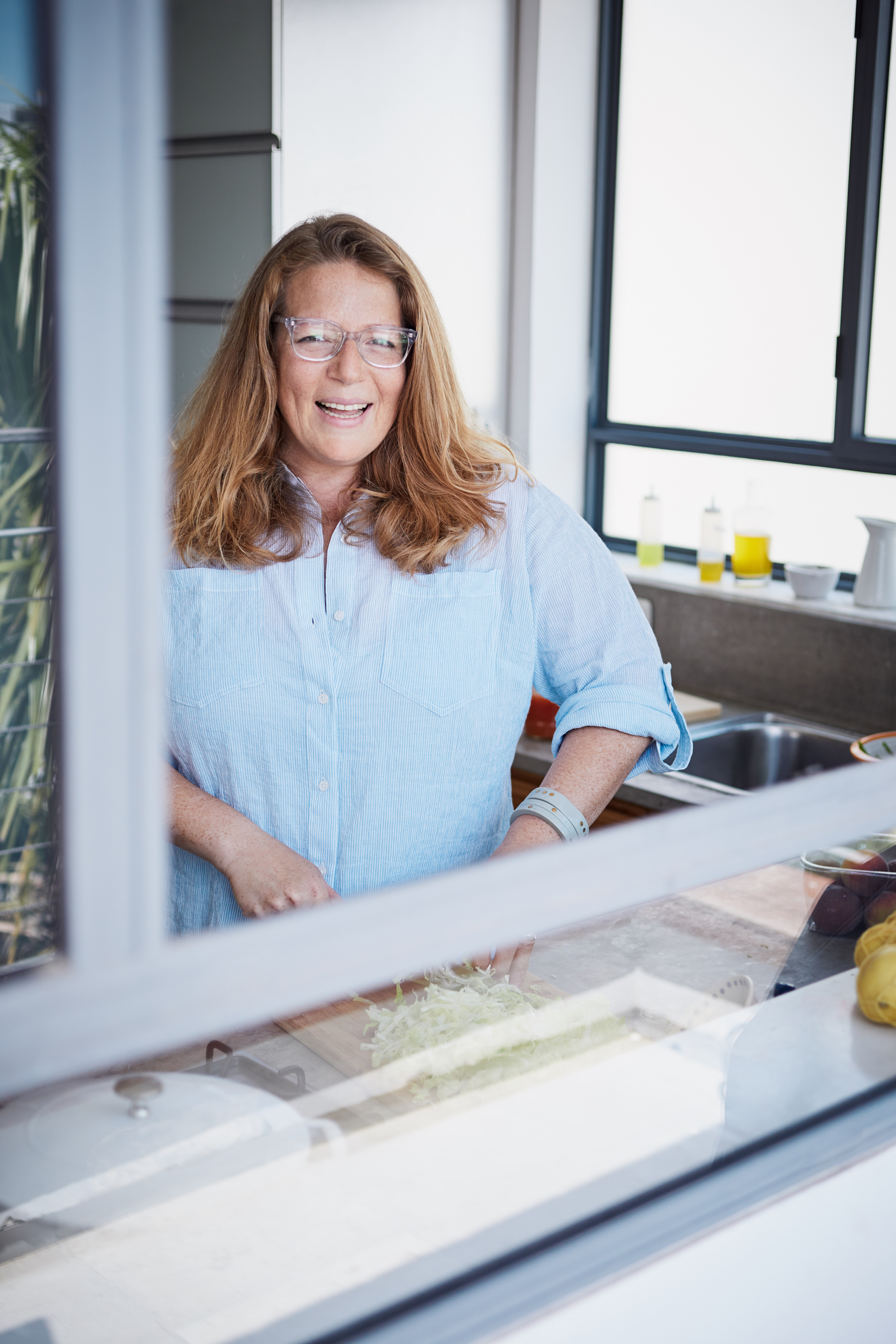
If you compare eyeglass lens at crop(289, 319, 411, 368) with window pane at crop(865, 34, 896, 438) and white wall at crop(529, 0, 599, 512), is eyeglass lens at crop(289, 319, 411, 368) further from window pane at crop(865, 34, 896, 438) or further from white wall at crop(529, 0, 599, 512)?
white wall at crop(529, 0, 599, 512)

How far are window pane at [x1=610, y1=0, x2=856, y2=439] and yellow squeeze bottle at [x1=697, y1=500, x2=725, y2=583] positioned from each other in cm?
25

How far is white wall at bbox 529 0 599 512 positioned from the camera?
3043 mm

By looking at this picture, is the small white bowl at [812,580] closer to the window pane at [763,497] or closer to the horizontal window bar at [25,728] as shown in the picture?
the window pane at [763,497]

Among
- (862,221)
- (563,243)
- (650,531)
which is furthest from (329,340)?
(563,243)

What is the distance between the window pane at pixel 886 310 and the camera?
2617 millimetres

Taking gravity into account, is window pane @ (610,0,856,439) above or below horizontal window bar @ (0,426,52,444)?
above

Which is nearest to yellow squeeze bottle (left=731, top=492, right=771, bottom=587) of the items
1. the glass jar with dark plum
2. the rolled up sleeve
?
the rolled up sleeve

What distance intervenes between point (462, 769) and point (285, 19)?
1.82 metres

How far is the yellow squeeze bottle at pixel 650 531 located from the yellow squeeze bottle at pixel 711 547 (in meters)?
0.13

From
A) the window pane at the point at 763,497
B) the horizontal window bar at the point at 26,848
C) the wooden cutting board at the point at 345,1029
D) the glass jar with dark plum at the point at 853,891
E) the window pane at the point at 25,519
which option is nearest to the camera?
the window pane at the point at 25,519

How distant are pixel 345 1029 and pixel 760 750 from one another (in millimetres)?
2015

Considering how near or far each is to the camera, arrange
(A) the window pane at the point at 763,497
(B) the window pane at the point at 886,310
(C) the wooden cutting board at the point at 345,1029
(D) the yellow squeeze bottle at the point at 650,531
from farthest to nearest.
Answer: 1. (D) the yellow squeeze bottle at the point at 650,531
2. (A) the window pane at the point at 763,497
3. (B) the window pane at the point at 886,310
4. (C) the wooden cutting board at the point at 345,1029

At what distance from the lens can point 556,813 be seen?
135 cm

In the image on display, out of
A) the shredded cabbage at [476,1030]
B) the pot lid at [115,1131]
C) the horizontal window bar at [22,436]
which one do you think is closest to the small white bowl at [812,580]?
the shredded cabbage at [476,1030]
